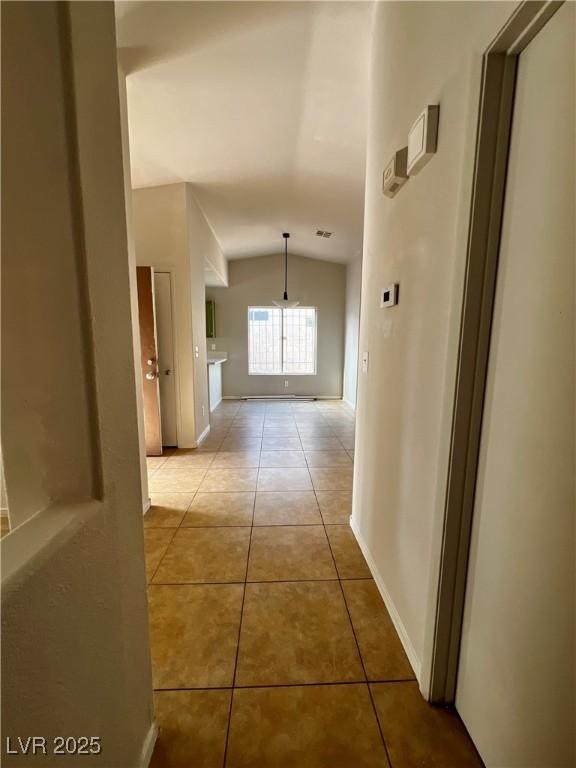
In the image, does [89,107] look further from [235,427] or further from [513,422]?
[235,427]

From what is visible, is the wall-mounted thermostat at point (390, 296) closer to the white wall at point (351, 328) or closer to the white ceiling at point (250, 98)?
the white ceiling at point (250, 98)

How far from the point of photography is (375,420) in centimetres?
189

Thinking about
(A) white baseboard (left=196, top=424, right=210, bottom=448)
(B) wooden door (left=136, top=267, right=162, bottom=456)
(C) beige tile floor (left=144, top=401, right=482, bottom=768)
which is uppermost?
(B) wooden door (left=136, top=267, right=162, bottom=456)

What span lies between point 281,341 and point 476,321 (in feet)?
21.5

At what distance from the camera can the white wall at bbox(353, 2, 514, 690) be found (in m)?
1.04

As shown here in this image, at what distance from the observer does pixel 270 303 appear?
7.17m

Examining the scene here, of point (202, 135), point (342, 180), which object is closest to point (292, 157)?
point (342, 180)

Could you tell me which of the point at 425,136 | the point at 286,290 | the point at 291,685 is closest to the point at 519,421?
the point at 425,136

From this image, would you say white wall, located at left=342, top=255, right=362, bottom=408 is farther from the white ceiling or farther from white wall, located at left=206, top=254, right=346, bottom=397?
the white ceiling

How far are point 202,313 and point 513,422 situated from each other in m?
4.20

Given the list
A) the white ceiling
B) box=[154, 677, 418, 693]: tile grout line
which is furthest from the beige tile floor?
the white ceiling

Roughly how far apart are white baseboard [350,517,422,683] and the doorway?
0.22 meters

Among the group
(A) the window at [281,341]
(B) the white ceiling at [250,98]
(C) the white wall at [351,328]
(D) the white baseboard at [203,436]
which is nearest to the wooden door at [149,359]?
(D) the white baseboard at [203,436]

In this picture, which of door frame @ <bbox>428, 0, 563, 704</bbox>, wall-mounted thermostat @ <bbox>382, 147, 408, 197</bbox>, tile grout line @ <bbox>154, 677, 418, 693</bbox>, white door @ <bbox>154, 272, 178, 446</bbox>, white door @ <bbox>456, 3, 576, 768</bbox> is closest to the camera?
white door @ <bbox>456, 3, 576, 768</bbox>
